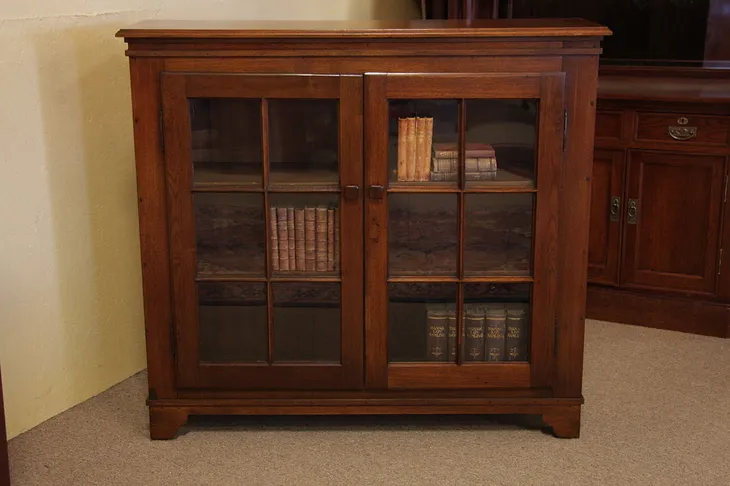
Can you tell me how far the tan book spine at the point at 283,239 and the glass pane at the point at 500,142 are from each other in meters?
0.45

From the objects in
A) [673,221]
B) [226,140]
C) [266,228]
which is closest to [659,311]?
[673,221]

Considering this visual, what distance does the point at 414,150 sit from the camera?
2518 millimetres

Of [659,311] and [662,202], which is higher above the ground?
[662,202]

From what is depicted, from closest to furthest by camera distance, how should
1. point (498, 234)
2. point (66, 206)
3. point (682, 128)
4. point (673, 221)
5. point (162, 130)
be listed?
point (162, 130) < point (498, 234) < point (66, 206) < point (682, 128) < point (673, 221)

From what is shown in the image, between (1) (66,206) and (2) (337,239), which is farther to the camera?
(1) (66,206)

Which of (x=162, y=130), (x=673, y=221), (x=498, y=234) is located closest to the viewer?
(x=162, y=130)

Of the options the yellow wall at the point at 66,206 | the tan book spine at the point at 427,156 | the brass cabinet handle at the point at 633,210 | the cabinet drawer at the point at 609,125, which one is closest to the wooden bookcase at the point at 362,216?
the tan book spine at the point at 427,156

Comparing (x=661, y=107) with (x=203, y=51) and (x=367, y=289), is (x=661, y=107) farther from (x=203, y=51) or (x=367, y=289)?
(x=203, y=51)

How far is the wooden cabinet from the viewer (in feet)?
11.0

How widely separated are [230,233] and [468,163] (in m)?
0.65

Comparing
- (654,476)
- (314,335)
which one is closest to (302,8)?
(314,335)

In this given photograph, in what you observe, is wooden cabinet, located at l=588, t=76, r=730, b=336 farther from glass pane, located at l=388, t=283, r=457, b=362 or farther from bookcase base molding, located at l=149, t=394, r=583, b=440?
glass pane, located at l=388, t=283, r=457, b=362

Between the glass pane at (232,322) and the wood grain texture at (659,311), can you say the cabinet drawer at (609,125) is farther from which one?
the glass pane at (232,322)

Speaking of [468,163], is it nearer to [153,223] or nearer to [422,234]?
[422,234]
